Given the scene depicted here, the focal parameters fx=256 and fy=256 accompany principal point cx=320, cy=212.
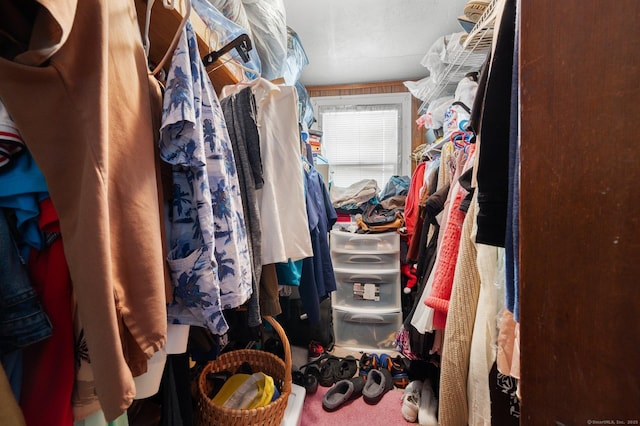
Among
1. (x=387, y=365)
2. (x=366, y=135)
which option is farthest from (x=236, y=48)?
(x=366, y=135)

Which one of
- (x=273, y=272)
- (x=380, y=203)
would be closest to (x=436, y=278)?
(x=273, y=272)

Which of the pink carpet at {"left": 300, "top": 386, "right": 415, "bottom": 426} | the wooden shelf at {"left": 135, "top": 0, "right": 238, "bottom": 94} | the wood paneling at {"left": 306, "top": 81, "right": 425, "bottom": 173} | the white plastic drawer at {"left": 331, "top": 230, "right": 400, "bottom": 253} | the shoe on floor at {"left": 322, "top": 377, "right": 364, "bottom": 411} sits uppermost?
the wood paneling at {"left": 306, "top": 81, "right": 425, "bottom": 173}

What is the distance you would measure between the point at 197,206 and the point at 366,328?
175 centimetres

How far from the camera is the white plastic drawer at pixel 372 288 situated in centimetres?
184

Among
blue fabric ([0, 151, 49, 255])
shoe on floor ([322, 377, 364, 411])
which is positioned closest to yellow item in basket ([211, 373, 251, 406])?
shoe on floor ([322, 377, 364, 411])

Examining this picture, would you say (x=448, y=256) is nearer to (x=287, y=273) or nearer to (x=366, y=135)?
(x=287, y=273)

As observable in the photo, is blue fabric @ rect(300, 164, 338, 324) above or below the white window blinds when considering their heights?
below

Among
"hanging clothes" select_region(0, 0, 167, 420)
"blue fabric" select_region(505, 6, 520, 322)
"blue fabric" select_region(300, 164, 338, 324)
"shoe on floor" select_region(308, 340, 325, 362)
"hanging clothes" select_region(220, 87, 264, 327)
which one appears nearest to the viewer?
"hanging clothes" select_region(0, 0, 167, 420)

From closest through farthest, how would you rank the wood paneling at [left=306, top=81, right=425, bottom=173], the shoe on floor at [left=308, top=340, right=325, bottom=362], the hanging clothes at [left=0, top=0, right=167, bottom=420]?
the hanging clothes at [left=0, top=0, right=167, bottom=420]
the shoe on floor at [left=308, top=340, right=325, bottom=362]
the wood paneling at [left=306, top=81, right=425, bottom=173]

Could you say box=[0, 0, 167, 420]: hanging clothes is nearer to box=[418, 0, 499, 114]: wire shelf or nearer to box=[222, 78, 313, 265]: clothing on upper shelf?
box=[222, 78, 313, 265]: clothing on upper shelf

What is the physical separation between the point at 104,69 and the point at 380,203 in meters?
1.93

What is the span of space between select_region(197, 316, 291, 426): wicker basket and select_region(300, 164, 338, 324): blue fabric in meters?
0.17

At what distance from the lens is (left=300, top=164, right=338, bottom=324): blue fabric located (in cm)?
108

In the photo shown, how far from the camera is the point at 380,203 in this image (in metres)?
2.09
